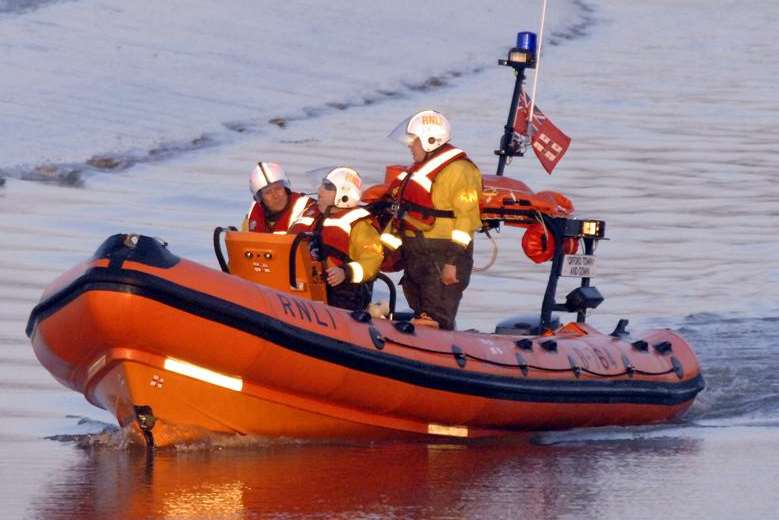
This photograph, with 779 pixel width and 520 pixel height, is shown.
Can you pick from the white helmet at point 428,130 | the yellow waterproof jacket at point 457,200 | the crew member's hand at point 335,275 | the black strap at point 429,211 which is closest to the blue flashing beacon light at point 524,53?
the white helmet at point 428,130

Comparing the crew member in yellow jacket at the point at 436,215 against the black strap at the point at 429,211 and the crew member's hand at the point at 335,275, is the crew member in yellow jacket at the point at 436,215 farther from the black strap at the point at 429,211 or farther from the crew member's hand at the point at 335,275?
the crew member's hand at the point at 335,275

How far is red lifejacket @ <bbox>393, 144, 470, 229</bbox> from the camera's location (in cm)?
955

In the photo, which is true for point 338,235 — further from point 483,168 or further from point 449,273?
point 483,168

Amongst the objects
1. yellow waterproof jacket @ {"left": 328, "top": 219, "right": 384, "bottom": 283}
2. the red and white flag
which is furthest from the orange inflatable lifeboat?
the red and white flag

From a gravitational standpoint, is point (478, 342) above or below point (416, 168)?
below

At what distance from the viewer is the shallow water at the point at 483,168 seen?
758cm

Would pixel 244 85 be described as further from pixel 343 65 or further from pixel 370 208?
pixel 370 208

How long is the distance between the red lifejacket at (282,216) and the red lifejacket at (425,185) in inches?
19.0

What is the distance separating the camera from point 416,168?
9.60 meters

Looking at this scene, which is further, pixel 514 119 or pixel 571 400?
pixel 514 119

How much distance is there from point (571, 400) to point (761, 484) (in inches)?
74.0

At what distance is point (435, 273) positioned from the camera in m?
9.61

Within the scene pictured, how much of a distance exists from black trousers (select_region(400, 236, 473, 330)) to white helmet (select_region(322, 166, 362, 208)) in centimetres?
42

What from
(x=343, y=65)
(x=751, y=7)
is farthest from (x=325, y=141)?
(x=751, y=7)
